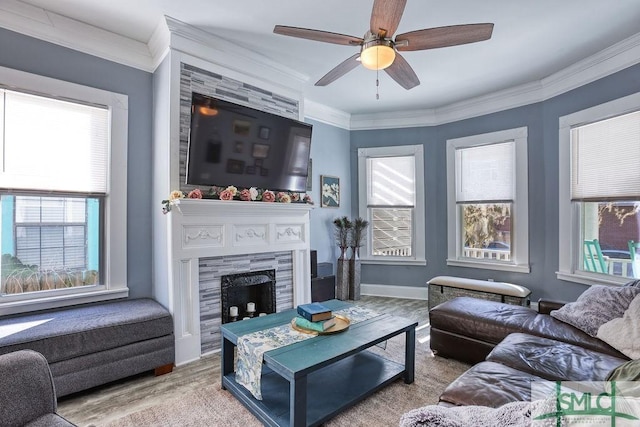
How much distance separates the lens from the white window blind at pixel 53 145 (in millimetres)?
2520

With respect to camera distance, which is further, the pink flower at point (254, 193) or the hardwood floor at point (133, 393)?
the pink flower at point (254, 193)

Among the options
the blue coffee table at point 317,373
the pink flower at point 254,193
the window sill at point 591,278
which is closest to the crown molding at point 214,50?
the pink flower at point 254,193

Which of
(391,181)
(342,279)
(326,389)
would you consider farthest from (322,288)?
(326,389)

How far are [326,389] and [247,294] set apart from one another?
62.2 inches

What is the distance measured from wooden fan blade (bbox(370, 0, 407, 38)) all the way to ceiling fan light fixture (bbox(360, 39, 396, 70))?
0.06 m

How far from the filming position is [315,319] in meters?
2.22

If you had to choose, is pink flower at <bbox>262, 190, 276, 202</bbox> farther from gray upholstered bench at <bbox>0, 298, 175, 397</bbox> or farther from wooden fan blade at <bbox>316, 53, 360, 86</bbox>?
gray upholstered bench at <bbox>0, 298, 175, 397</bbox>

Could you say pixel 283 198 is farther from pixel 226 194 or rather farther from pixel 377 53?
pixel 377 53

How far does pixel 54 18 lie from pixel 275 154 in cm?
215

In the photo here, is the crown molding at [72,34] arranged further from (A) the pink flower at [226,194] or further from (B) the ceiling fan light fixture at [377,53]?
(B) the ceiling fan light fixture at [377,53]

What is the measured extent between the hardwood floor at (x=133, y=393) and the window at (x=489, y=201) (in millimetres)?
3662

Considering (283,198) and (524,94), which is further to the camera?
(524,94)

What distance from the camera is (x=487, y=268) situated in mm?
4383

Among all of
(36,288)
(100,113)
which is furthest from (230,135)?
(36,288)
